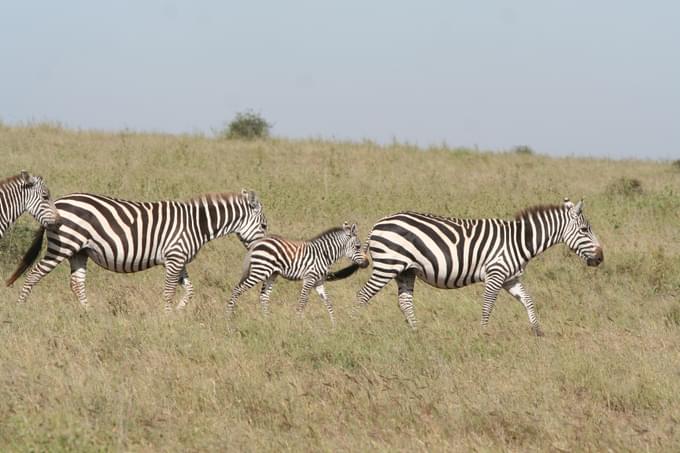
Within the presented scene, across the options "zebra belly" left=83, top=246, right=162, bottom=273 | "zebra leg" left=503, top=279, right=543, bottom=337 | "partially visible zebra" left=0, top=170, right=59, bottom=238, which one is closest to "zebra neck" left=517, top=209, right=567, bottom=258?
"zebra leg" left=503, top=279, right=543, bottom=337

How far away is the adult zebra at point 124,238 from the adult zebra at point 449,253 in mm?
2185

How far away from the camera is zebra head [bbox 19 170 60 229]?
11109 millimetres

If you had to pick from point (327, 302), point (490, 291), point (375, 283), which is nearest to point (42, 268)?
point (327, 302)

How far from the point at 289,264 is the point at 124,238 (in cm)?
204

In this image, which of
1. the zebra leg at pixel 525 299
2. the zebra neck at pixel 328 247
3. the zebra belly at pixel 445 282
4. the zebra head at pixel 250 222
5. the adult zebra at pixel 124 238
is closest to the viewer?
the zebra leg at pixel 525 299

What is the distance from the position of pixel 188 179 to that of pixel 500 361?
13.1 metres

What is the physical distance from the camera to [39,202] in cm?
1126

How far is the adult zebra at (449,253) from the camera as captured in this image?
11.3 m

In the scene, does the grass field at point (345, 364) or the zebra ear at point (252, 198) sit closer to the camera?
the grass field at point (345, 364)

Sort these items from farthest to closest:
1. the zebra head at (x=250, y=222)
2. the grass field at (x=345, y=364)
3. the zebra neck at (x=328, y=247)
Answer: the zebra head at (x=250, y=222), the zebra neck at (x=328, y=247), the grass field at (x=345, y=364)

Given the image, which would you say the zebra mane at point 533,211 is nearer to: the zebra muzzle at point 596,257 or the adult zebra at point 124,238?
the zebra muzzle at point 596,257

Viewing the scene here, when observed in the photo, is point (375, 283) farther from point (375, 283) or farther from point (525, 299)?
point (525, 299)

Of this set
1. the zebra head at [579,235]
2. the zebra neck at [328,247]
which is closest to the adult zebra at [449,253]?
the zebra head at [579,235]

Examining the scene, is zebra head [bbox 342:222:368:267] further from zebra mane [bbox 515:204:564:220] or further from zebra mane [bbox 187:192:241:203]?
zebra mane [bbox 515:204:564:220]
